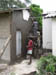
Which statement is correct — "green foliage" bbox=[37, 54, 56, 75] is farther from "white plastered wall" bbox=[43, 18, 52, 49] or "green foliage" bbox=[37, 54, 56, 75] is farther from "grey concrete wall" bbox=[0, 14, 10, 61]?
"grey concrete wall" bbox=[0, 14, 10, 61]

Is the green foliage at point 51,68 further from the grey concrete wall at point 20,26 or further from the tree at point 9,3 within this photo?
the tree at point 9,3

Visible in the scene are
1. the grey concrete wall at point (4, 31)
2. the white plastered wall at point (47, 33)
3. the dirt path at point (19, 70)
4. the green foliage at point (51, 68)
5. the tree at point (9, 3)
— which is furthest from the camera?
the tree at point (9, 3)

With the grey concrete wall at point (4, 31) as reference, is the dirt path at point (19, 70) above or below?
below

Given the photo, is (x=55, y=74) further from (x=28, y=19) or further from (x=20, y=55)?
(x=28, y=19)

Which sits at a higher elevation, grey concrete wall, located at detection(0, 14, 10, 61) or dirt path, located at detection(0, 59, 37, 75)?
grey concrete wall, located at detection(0, 14, 10, 61)

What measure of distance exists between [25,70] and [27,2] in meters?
16.2

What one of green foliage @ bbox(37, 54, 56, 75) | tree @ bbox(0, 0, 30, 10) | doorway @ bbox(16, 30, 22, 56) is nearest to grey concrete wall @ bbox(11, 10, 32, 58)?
doorway @ bbox(16, 30, 22, 56)

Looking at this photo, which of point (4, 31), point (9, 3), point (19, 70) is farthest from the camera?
point (9, 3)

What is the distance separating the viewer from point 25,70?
9414mm

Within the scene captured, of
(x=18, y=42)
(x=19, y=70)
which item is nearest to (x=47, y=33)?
(x=18, y=42)

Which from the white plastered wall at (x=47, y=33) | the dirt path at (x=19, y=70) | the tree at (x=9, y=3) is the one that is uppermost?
the tree at (x=9, y=3)

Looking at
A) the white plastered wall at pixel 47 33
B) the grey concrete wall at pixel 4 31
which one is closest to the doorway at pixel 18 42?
the grey concrete wall at pixel 4 31

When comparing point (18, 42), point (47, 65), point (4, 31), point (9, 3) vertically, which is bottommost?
point (47, 65)

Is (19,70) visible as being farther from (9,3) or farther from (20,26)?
(9,3)
